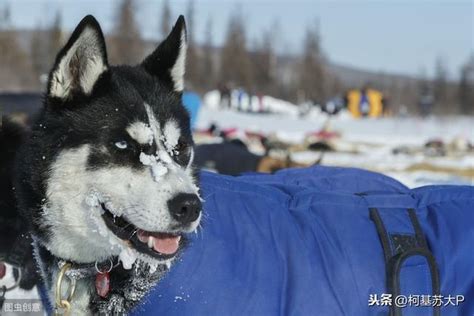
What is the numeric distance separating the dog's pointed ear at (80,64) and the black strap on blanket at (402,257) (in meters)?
1.17

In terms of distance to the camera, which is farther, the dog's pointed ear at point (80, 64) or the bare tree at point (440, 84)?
the bare tree at point (440, 84)

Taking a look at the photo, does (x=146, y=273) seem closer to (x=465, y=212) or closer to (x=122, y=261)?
(x=122, y=261)

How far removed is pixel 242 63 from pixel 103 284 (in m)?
41.0

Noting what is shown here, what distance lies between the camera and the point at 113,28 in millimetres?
34188

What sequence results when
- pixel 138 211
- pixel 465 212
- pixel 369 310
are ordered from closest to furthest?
pixel 138 211 → pixel 369 310 → pixel 465 212

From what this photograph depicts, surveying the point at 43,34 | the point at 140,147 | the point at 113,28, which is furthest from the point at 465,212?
the point at 43,34

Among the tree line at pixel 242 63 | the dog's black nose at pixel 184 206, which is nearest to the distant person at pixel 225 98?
the tree line at pixel 242 63

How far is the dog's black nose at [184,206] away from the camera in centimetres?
198

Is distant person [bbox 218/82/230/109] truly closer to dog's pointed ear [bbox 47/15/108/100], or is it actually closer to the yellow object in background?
the yellow object in background

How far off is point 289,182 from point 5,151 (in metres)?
1.24

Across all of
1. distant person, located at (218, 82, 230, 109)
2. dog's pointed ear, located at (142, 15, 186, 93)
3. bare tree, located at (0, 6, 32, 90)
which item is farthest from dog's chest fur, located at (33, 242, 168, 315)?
distant person, located at (218, 82, 230, 109)

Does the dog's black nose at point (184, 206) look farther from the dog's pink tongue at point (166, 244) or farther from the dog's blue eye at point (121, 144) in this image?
the dog's blue eye at point (121, 144)

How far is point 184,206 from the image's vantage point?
6.51 feet

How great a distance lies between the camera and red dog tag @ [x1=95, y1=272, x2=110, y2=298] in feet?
7.09
